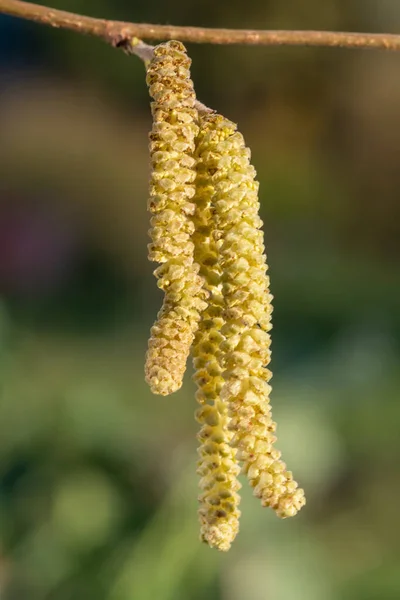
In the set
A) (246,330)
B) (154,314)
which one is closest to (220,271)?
(246,330)

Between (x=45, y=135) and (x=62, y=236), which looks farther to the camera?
(x=45, y=135)

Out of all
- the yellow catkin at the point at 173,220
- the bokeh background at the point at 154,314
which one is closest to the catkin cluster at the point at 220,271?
the yellow catkin at the point at 173,220

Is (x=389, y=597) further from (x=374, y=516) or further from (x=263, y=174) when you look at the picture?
(x=263, y=174)

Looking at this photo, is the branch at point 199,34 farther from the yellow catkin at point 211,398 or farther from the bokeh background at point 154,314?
the bokeh background at point 154,314

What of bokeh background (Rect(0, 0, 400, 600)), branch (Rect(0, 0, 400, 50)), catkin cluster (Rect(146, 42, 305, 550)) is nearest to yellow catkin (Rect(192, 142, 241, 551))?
catkin cluster (Rect(146, 42, 305, 550))

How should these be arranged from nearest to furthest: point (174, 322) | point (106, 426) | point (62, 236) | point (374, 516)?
point (174, 322)
point (106, 426)
point (374, 516)
point (62, 236)

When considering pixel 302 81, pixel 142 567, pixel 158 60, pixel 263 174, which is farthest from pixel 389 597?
pixel 302 81

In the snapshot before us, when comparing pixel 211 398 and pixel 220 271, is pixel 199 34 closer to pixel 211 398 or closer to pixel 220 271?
pixel 220 271
